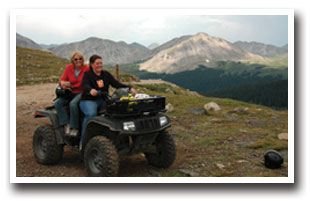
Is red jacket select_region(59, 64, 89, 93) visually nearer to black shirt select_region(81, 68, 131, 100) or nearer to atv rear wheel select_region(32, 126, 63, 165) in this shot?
black shirt select_region(81, 68, 131, 100)

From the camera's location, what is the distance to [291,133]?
6797 mm

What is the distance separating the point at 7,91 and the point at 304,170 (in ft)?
25.1

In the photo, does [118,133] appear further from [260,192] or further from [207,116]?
[207,116]

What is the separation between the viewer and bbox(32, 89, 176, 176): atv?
5.80 metres

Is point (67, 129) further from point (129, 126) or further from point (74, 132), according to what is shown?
point (129, 126)

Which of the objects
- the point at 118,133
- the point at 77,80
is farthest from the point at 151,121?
the point at 77,80

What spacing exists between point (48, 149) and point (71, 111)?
145 centimetres

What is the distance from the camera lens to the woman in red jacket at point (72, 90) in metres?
7.00

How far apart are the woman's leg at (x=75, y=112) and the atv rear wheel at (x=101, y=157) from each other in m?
0.97

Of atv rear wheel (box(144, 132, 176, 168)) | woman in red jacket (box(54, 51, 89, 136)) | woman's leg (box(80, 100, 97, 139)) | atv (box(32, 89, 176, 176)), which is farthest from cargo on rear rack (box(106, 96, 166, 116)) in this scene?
woman in red jacket (box(54, 51, 89, 136))

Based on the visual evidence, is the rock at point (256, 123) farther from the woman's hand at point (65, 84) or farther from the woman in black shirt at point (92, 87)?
the woman's hand at point (65, 84)

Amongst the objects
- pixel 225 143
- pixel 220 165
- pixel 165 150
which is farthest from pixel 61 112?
pixel 225 143

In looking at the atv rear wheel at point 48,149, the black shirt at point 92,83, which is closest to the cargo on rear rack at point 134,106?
the black shirt at point 92,83

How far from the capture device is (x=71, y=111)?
6.93 metres
